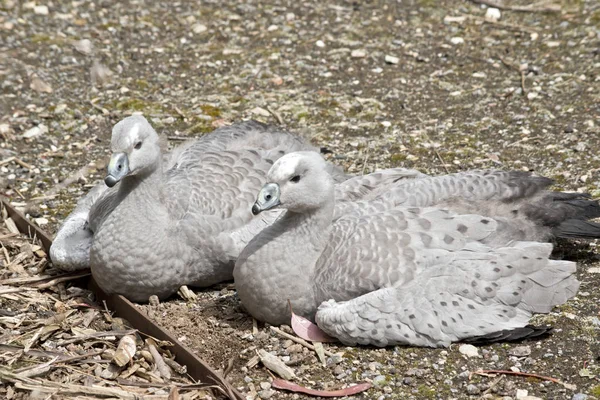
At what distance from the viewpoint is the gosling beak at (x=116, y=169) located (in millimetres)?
6238

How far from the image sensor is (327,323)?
593 cm

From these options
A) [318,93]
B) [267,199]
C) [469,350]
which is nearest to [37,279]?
[267,199]

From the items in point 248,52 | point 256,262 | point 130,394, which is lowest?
point 130,394

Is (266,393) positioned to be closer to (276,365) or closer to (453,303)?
(276,365)

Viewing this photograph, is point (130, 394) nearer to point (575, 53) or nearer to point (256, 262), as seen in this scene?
point (256, 262)

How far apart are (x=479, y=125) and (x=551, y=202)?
2.41 meters

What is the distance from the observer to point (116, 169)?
20.6 feet

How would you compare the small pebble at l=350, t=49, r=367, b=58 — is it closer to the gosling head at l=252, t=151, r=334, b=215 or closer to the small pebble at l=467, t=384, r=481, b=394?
the gosling head at l=252, t=151, r=334, b=215

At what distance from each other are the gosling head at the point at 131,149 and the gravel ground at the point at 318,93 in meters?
1.06

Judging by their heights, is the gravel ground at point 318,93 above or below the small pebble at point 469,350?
above

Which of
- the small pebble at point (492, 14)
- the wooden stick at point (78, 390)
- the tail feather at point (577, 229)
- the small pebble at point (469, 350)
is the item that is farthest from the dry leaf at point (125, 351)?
the small pebble at point (492, 14)

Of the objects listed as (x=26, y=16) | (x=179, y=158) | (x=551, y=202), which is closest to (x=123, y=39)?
(x=26, y=16)

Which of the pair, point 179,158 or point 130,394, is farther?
point 179,158

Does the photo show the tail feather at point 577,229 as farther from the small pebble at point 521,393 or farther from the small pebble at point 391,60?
the small pebble at point 391,60
